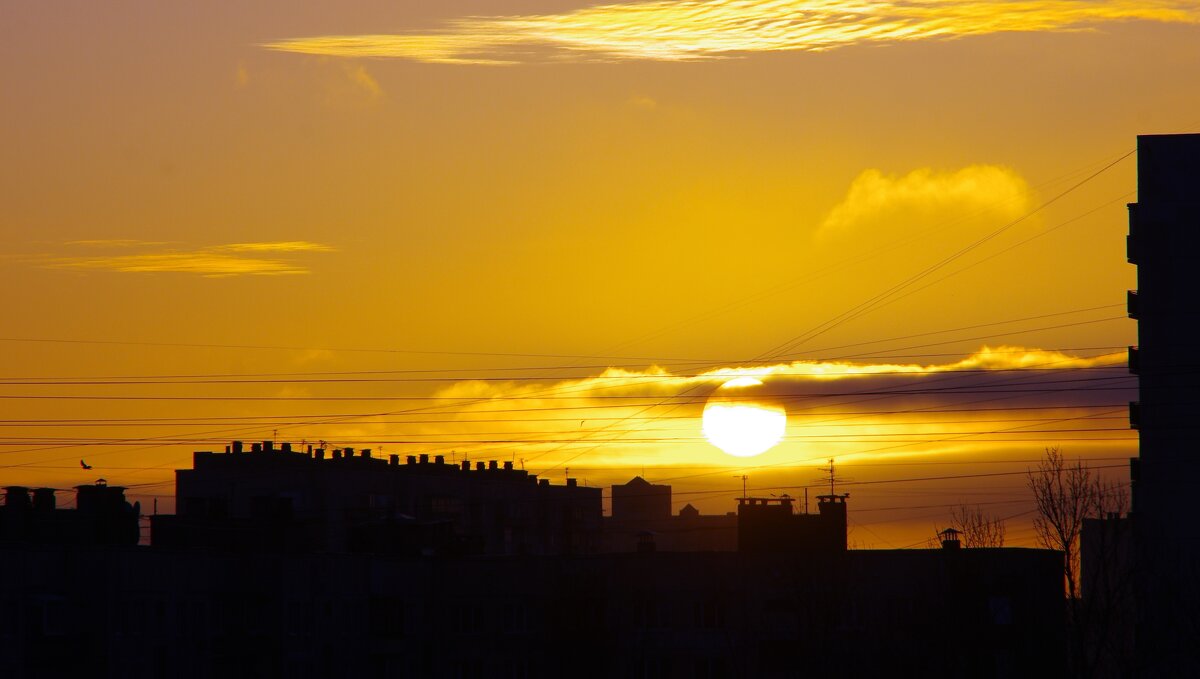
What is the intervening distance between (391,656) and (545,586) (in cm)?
1123

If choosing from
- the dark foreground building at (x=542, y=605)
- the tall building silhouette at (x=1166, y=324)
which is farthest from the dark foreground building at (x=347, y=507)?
the tall building silhouette at (x=1166, y=324)

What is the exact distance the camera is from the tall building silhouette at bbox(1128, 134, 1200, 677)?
5335 inches

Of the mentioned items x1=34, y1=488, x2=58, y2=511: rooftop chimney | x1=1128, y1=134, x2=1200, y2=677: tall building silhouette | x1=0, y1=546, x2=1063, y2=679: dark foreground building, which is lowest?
x1=0, y1=546, x2=1063, y2=679: dark foreground building

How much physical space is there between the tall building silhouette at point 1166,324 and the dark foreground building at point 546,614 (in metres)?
33.7

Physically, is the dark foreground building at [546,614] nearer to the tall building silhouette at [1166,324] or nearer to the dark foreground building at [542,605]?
the dark foreground building at [542,605]

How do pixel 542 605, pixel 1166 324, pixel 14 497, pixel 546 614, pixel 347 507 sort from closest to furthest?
pixel 14 497, pixel 546 614, pixel 542 605, pixel 1166 324, pixel 347 507

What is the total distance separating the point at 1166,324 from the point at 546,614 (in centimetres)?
5963

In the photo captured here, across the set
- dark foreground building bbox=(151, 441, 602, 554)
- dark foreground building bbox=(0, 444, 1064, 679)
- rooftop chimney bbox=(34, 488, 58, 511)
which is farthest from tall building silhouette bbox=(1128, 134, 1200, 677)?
rooftop chimney bbox=(34, 488, 58, 511)

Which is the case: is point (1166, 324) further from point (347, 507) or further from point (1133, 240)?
point (347, 507)

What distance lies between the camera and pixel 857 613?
10844 cm

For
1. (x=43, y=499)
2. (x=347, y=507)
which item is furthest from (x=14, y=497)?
(x=347, y=507)

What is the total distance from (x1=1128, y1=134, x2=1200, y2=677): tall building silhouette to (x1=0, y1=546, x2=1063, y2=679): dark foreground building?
33.7 meters

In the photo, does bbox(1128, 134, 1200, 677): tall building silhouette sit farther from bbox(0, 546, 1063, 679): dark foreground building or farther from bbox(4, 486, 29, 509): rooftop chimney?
bbox(4, 486, 29, 509): rooftop chimney

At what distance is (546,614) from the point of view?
113875 mm
